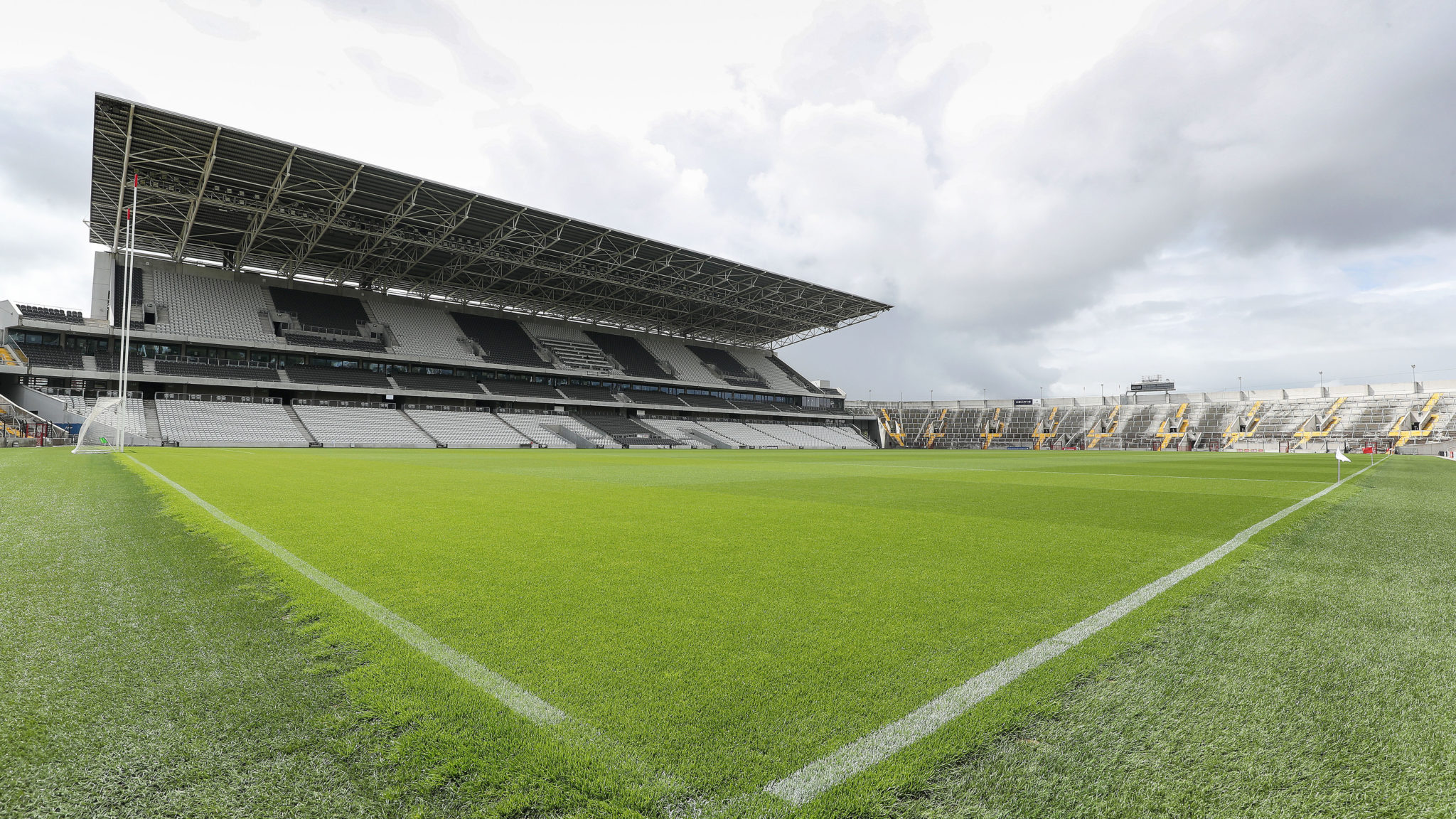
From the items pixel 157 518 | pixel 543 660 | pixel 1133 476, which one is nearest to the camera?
pixel 543 660

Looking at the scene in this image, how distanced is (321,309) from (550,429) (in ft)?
61.5

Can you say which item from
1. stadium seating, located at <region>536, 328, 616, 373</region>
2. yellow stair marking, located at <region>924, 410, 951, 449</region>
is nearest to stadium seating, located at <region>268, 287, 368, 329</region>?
stadium seating, located at <region>536, 328, 616, 373</region>

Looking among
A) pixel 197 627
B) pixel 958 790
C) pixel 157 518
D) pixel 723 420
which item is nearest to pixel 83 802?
pixel 197 627

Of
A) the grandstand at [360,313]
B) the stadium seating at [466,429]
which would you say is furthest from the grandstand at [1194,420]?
the stadium seating at [466,429]

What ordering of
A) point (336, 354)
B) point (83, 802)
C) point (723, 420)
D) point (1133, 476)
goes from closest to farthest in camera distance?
point (83, 802) < point (1133, 476) < point (336, 354) < point (723, 420)

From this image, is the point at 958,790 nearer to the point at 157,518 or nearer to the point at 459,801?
the point at 459,801

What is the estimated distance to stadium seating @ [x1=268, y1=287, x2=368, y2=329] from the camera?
147 feet

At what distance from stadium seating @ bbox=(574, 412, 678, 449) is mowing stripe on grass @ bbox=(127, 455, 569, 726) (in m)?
45.0

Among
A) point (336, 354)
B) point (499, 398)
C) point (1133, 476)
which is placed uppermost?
point (336, 354)

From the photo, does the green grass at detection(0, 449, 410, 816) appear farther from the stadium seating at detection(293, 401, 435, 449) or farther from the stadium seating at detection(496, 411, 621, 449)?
the stadium seating at detection(496, 411, 621, 449)

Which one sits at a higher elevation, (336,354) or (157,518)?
(336,354)

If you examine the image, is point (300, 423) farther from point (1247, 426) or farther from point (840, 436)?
point (1247, 426)

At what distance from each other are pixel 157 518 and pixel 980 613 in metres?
8.34

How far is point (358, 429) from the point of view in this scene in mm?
39844
